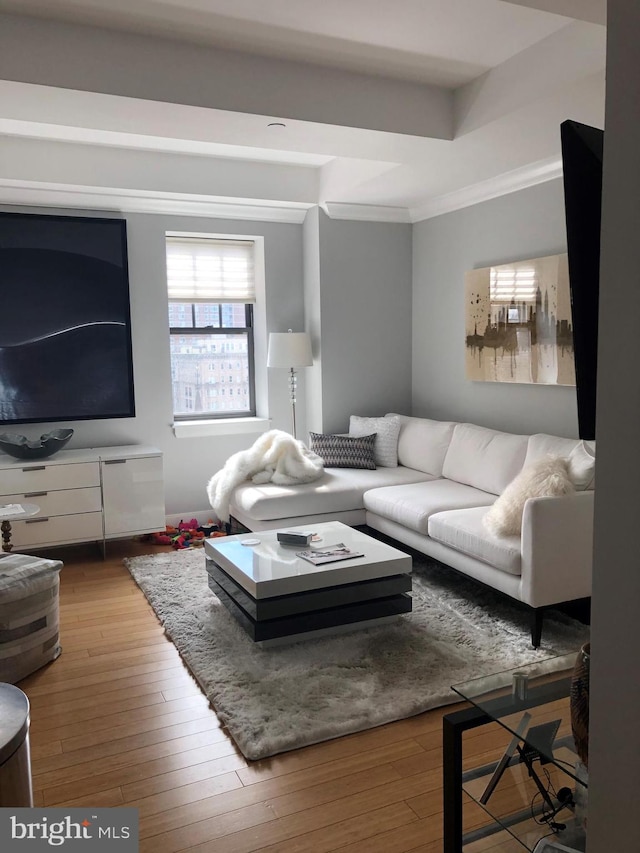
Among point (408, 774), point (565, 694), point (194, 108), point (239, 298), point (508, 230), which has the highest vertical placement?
point (194, 108)

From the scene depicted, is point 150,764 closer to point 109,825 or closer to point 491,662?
point 109,825

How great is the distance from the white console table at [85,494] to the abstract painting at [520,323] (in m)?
2.46

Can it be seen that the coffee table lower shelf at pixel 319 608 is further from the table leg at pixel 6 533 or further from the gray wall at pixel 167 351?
the gray wall at pixel 167 351

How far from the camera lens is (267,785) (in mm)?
2270

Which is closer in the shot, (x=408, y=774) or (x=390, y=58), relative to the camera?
(x=408, y=774)

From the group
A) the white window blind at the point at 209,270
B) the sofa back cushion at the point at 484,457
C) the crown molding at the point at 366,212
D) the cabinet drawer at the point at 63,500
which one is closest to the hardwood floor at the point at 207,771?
the cabinet drawer at the point at 63,500

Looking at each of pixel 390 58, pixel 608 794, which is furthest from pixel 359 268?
pixel 608 794

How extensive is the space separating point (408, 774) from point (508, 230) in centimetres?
363

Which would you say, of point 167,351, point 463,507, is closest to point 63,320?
point 167,351

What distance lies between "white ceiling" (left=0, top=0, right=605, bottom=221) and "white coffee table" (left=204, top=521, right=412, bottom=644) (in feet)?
7.07

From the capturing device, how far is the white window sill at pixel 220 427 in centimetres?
548

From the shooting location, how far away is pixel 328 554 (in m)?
3.44

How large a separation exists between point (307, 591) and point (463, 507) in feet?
4.25

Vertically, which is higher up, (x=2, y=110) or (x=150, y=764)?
(x=2, y=110)
